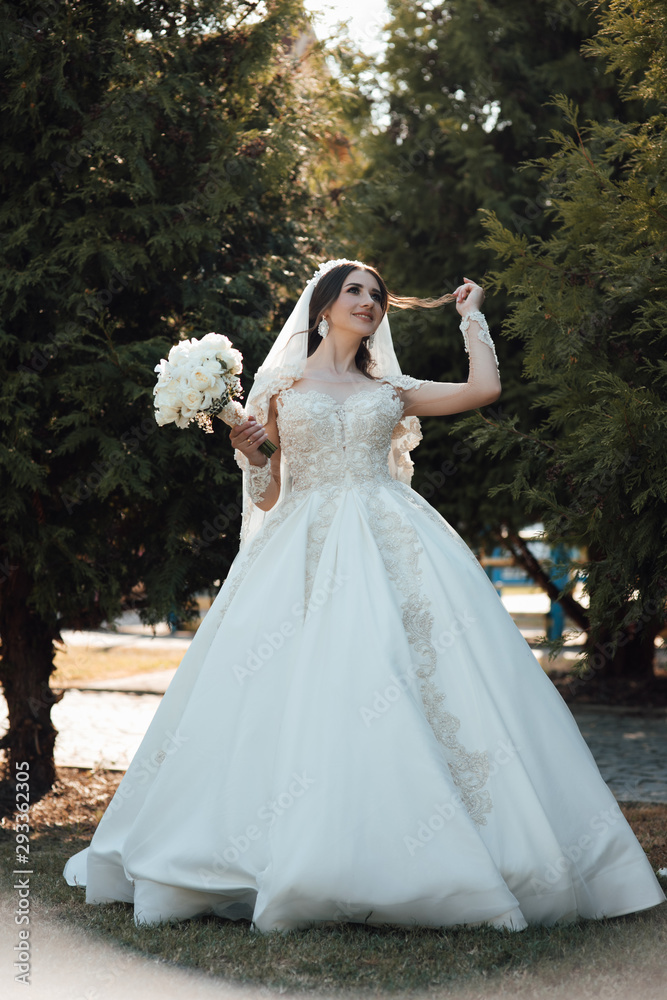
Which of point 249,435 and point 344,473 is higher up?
point 249,435

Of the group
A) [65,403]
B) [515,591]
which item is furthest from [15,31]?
[515,591]

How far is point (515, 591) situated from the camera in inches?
1112

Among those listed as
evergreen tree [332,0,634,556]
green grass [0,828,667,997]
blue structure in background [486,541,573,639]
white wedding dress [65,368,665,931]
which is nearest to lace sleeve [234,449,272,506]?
white wedding dress [65,368,665,931]

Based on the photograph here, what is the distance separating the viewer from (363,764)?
124 inches

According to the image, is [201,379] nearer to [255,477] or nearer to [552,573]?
[255,477]

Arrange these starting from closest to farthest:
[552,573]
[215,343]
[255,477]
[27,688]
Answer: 1. [215,343]
2. [255,477]
3. [552,573]
4. [27,688]

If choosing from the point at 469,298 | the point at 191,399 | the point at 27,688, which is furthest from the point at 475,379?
the point at 27,688

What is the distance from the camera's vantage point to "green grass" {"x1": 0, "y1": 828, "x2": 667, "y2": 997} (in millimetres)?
2842

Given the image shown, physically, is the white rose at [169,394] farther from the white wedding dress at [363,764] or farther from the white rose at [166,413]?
the white wedding dress at [363,764]

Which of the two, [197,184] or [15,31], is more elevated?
[15,31]

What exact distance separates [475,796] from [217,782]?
3.05 feet

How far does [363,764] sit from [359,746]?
0.06 m

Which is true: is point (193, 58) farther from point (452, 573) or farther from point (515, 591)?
point (515, 591)

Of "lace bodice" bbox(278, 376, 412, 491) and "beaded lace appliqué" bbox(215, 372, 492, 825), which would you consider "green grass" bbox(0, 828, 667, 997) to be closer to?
"beaded lace appliqué" bbox(215, 372, 492, 825)
